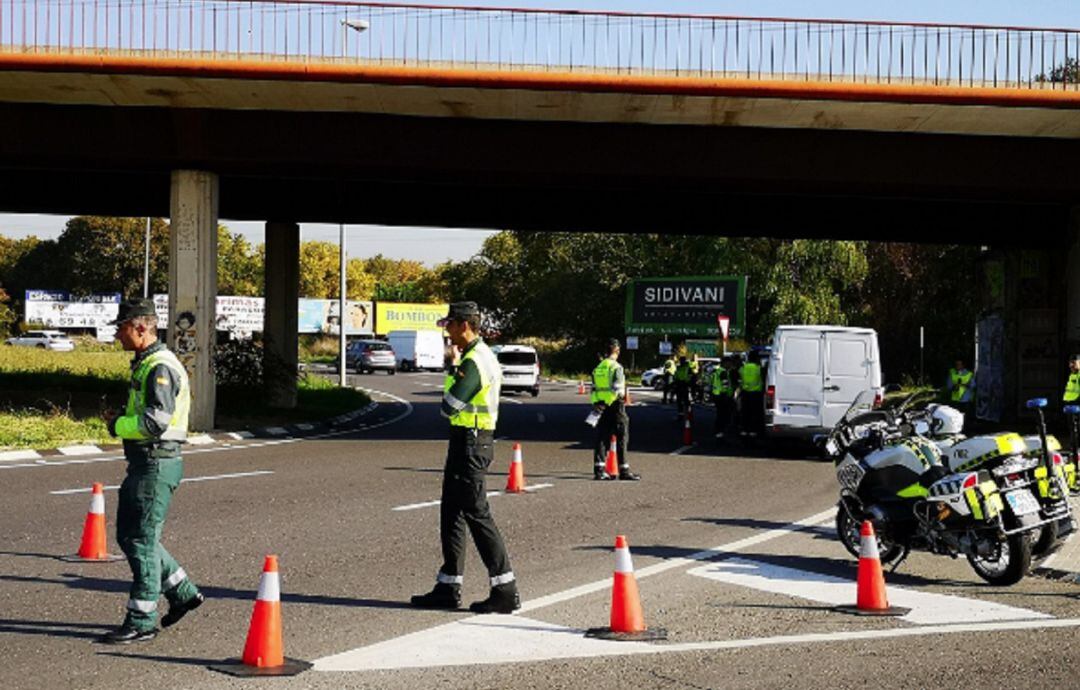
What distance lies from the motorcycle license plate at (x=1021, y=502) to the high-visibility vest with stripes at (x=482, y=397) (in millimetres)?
3691

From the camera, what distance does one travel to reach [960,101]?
22625 mm

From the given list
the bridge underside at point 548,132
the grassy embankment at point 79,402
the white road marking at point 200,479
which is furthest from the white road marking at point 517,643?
the bridge underside at point 548,132

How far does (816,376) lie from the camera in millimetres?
24203

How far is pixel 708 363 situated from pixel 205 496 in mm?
40908

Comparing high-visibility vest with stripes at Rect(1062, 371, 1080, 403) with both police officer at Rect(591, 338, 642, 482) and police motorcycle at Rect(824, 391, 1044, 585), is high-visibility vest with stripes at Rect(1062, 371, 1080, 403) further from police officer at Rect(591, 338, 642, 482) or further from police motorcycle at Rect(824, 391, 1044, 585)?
police motorcycle at Rect(824, 391, 1044, 585)

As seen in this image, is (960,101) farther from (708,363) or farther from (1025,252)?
(708,363)

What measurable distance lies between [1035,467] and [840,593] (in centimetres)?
168

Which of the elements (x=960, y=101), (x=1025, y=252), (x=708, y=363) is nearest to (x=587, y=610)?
(x=960, y=101)

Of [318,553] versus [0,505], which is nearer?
[318,553]

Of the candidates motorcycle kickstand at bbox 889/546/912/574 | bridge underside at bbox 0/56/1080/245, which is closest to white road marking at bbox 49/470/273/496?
bridge underside at bbox 0/56/1080/245

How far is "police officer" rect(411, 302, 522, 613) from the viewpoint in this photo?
28.9 feet

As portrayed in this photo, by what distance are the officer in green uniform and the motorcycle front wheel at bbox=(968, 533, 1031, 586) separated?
224 inches

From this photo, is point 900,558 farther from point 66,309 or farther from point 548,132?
point 66,309

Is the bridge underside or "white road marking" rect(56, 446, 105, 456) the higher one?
the bridge underside
